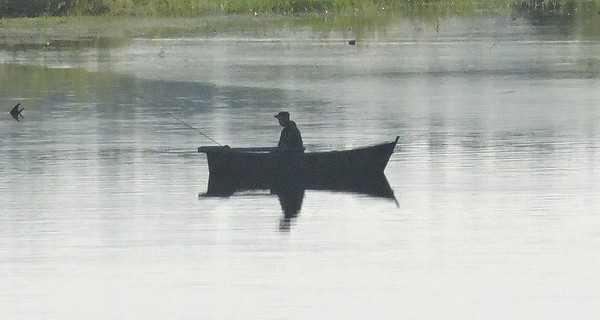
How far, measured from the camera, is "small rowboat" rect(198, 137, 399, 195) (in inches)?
894

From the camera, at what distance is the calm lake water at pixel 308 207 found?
15.0m

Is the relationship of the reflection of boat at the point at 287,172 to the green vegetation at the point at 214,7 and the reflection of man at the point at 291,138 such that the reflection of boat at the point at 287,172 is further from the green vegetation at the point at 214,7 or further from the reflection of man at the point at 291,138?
the green vegetation at the point at 214,7

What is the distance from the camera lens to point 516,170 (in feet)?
81.3

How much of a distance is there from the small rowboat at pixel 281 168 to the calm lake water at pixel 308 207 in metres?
0.30

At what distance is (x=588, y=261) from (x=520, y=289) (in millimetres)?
1654

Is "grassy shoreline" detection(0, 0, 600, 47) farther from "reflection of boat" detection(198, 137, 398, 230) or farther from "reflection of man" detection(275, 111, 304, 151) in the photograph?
"reflection of man" detection(275, 111, 304, 151)

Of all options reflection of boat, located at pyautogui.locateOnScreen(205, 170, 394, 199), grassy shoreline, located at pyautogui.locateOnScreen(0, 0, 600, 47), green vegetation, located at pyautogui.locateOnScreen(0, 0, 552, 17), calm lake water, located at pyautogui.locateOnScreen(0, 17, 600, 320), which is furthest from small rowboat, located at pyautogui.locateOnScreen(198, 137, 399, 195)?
green vegetation, located at pyautogui.locateOnScreen(0, 0, 552, 17)

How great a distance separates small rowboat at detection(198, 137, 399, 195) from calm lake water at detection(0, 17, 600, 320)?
0.98ft

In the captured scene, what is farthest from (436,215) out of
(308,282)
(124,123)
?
(124,123)

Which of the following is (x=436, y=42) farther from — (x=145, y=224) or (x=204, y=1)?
(x=145, y=224)

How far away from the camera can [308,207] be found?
21.2m

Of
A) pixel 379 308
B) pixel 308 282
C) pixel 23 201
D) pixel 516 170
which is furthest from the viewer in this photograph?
pixel 516 170

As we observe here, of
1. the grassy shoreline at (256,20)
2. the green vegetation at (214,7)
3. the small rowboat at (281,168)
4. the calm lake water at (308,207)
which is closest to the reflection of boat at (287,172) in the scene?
the small rowboat at (281,168)

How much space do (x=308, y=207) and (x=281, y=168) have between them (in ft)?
5.55
